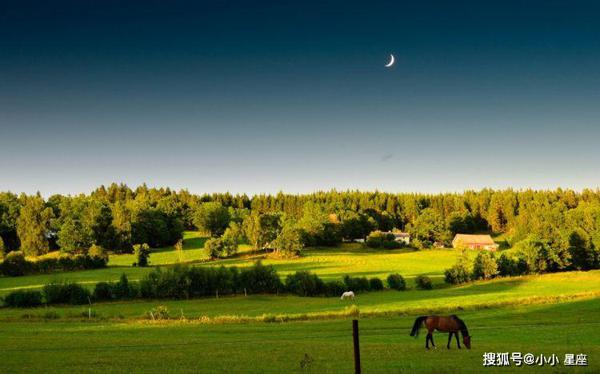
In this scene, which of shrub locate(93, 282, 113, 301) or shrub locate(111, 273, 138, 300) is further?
shrub locate(111, 273, 138, 300)

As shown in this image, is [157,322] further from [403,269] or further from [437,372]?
[403,269]

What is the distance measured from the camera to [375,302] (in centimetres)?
6519

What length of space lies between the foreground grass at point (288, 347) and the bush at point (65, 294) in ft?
87.2

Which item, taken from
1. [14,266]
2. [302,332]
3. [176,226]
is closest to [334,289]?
[302,332]

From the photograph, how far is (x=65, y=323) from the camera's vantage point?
46750mm

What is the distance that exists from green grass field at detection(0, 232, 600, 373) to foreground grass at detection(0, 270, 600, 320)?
0.16m

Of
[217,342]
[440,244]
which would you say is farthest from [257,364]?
[440,244]

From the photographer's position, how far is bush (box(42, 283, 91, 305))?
69688 mm

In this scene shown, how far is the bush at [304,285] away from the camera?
77438mm

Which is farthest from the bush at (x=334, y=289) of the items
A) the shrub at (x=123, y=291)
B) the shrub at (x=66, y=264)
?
the shrub at (x=66, y=264)

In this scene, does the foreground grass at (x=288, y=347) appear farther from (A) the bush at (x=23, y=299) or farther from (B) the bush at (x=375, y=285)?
(B) the bush at (x=375, y=285)

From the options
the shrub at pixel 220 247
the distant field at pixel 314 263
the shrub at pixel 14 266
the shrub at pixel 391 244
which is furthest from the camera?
the shrub at pixel 391 244

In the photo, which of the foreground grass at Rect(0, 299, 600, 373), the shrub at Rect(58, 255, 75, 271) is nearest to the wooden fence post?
the foreground grass at Rect(0, 299, 600, 373)

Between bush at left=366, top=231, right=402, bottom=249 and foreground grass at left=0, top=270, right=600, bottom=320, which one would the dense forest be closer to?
bush at left=366, top=231, right=402, bottom=249
